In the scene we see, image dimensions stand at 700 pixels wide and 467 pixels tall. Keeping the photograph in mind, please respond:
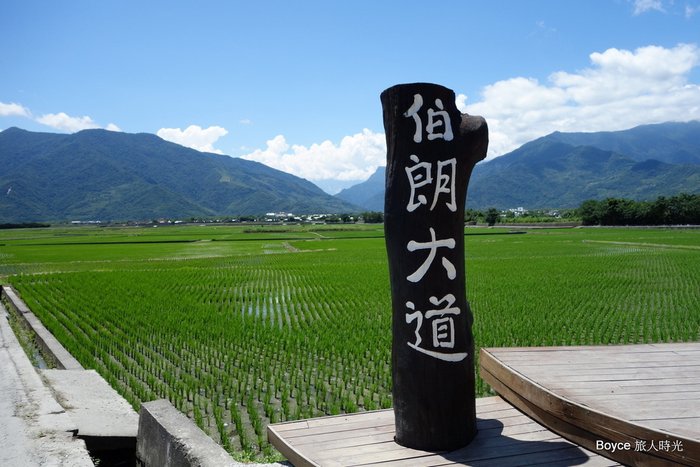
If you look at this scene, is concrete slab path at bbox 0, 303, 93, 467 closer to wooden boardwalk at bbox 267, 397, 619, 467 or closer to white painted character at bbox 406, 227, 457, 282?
wooden boardwalk at bbox 267, 397, 619, 467

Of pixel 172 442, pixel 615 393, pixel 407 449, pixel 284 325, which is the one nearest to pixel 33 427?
pixel 172 442

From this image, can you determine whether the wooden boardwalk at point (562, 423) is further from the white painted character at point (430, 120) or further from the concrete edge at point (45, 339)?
the concrete edge at point (45, 339)

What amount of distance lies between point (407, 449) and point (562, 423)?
922 millimetres

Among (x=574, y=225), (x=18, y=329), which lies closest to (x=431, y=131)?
(x=18, y=329)

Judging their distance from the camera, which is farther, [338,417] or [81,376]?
[81,376]

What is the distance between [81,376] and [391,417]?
472cm

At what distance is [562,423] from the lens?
9.28ft

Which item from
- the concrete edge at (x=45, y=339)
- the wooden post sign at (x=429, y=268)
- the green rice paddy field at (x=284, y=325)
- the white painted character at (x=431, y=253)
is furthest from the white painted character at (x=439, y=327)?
the concrete edge at (x=45, y=339)

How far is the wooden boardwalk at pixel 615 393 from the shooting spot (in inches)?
94.0

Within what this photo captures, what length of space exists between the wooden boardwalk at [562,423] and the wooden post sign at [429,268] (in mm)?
219

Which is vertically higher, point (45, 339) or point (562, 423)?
point (562, 423)

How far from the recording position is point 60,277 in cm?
1905

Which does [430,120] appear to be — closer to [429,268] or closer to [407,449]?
[429,268]

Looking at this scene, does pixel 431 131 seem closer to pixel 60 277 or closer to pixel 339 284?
pixel 339 284
